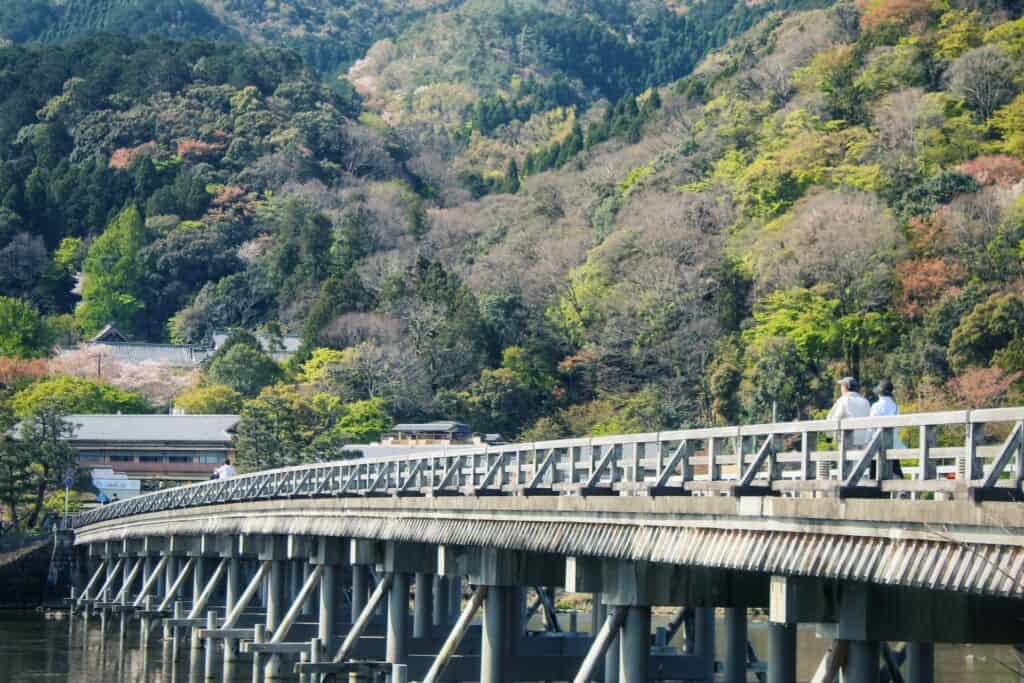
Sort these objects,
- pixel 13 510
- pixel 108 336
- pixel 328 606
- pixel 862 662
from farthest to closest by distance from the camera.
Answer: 1. pixel 108 336
2. pixel 13 510
3. pixel 328 606
4. pixel 862 662

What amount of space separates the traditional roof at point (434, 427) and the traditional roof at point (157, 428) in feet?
27.1

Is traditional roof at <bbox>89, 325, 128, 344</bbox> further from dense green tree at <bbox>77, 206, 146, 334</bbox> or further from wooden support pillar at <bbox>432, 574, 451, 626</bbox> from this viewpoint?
wooden support pillar at <bbox>432, 574, 451, 626</bbox>

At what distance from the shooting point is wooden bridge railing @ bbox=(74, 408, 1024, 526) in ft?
45.0

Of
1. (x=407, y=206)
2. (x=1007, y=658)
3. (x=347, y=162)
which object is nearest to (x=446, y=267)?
(x=407, y=206)

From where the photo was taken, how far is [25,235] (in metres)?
116

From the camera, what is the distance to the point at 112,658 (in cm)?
4400

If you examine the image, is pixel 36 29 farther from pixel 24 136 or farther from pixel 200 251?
pixel 200 251

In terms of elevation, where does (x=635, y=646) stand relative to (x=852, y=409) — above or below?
below

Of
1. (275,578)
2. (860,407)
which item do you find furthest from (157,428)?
(860,407)

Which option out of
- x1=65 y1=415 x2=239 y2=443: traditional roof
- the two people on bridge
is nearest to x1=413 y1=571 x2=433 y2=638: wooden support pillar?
the two people on bridge

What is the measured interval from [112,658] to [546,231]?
58.0 meters

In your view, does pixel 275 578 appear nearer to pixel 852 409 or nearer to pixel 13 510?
pixel 852 409

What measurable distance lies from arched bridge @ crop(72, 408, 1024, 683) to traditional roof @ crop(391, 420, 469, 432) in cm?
3923

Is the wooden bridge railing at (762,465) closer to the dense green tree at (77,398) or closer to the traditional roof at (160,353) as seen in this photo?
the dense green tree at (77,398)
